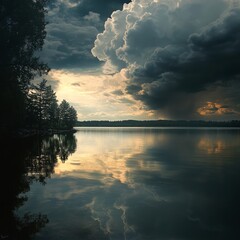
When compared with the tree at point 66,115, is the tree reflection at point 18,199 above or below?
below

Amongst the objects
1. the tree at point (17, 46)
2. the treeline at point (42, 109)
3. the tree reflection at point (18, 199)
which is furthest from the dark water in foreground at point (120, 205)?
the treeline at point (42, 109)

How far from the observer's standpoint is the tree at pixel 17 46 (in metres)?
22.8

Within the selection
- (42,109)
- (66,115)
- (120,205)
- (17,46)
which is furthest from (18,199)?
(66,115)

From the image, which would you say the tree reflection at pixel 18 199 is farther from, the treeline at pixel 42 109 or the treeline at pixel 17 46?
the treeline at pixel 42 109

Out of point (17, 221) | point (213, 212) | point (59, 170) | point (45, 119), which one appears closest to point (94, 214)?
point (17, 221)

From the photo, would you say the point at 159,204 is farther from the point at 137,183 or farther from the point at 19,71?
the point at 19,71

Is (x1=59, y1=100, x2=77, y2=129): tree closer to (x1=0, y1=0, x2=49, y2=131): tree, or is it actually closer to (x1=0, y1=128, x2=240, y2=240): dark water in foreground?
(x1=0, y1=0, x2=49, y2=131): tree

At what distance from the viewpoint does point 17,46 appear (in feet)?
78.3

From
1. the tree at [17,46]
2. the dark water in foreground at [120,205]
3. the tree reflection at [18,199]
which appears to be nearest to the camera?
the tree reflection at [18,199]

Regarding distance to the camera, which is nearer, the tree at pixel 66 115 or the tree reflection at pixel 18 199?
the tree reflection at pixel 18 199

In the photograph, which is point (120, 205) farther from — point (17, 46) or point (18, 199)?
point (17, 46)

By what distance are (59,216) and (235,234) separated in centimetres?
569

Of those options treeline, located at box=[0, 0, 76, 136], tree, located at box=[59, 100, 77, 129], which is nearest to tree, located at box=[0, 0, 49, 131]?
treeline, located at box=[0, 0, 76, 136]

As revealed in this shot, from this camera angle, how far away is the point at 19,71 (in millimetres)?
24016
